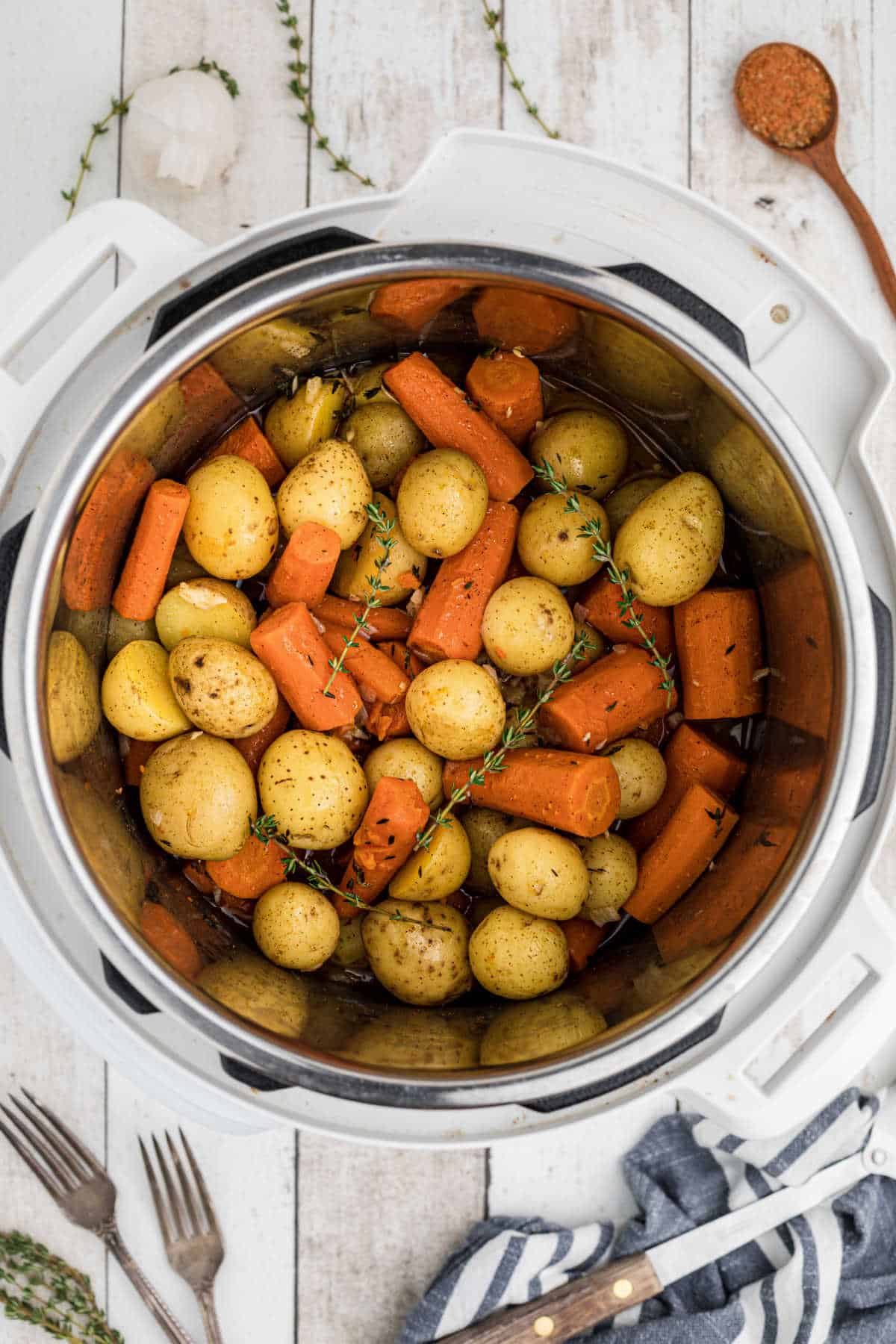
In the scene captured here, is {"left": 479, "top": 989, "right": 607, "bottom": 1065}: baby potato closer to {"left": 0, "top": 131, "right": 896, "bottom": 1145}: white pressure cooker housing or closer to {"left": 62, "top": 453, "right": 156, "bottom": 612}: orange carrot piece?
{"left": 0, "top": 131, "right": 896, "bottom": 1145}: white pressure cooker housing

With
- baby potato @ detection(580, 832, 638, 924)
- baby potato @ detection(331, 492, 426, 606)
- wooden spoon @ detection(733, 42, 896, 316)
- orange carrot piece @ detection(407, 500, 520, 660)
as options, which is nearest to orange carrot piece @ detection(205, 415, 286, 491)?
baby potato @ detection(331, 492, 426, 606)

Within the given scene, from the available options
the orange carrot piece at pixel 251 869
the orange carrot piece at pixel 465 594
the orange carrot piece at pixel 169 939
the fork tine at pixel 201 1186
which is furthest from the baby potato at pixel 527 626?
the fork tine at pixel 201 1186

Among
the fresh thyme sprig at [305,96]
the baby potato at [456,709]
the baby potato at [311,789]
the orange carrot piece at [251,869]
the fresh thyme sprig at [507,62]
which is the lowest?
the orange carrot piece at [251,869]

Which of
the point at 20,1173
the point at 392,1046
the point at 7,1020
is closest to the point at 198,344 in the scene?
the point at 392,1046

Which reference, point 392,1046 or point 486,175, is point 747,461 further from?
point 392,1046

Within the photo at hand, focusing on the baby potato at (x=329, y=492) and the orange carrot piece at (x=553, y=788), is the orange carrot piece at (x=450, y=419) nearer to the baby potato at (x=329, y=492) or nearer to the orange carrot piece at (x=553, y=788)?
the baby potato at (x=329, y=492)
